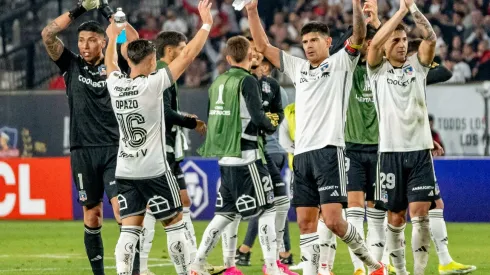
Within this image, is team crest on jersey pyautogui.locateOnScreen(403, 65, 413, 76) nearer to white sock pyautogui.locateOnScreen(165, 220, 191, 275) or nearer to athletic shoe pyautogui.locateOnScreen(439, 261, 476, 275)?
athletic shoe pyautogui.locateOnScreen(439, 261, 476, 275)

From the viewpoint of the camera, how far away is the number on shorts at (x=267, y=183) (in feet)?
36.0

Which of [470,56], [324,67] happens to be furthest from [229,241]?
[470,56]

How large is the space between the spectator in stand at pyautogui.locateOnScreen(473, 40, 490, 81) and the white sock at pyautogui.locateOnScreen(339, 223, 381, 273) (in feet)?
39.6

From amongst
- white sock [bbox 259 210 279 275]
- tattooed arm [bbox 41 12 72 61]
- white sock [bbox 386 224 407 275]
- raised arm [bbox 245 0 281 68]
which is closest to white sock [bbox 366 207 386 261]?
white sock [bbox 386 224 407 275]

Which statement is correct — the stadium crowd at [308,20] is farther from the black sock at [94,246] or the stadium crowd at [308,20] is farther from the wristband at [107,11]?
the wristband at [107,11]

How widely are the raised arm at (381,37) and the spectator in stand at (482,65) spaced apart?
1155 cm

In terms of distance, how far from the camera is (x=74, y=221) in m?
18.4

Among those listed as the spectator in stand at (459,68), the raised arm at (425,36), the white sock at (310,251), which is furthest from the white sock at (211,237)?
the spectator in stand at (459,68)

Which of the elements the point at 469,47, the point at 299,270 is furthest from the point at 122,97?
the point at 469,47

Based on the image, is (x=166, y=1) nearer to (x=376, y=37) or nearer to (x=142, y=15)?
(x=142, y=15)

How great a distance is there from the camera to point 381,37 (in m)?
9.67

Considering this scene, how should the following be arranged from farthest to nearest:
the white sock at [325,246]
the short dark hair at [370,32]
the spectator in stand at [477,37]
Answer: the spectator in stand at [477,37], the short dark hair at [370,32], the white sock at [325,246]

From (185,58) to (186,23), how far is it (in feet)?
47.7

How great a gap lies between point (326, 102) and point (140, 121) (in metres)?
1.63
